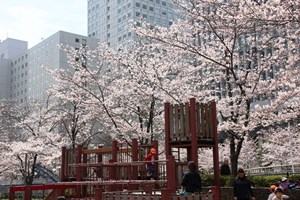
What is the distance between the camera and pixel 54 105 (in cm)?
3600

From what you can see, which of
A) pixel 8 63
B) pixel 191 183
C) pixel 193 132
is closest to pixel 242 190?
pixel 191 183

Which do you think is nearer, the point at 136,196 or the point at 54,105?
the point at 136,196

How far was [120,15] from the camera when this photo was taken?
91750mm

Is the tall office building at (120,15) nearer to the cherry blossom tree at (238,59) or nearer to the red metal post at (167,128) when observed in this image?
the cherry blossom tree at (238,59)

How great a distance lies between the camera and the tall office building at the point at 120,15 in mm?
87625

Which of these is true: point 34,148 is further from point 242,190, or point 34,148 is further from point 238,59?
point 242,190

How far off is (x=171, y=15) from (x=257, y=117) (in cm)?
8025

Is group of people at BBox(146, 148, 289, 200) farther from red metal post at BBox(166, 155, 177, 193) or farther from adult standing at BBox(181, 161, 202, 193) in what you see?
red metal post at BBox(166, 155, 177, 193)

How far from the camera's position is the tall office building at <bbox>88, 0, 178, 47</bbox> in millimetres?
87625

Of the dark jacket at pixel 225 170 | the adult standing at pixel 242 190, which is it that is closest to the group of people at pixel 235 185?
the adult standing at pixel 242 190

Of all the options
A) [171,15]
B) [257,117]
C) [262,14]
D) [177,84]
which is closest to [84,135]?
[177,84]

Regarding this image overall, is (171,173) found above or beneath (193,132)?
beneath

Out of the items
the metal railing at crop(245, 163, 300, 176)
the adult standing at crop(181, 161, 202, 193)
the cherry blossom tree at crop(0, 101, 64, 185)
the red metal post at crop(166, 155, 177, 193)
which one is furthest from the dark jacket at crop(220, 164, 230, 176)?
the cherry blossom tree at crop(0, 101, 64, 185)

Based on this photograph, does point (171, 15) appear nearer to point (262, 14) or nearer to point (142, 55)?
point (142, 55)
